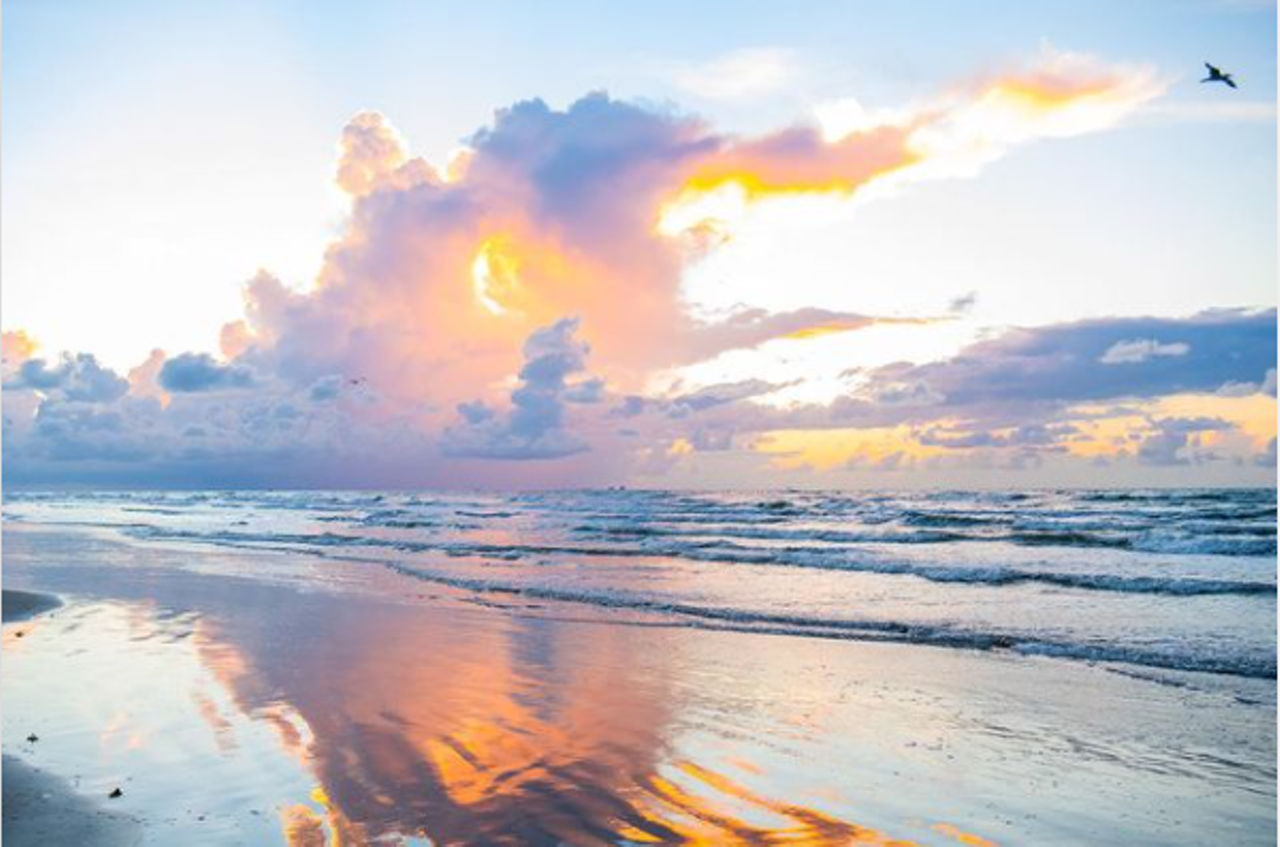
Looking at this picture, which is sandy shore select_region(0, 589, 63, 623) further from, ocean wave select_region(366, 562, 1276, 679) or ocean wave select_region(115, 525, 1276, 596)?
ocean wave select_region(115, 525, 1276, 596)

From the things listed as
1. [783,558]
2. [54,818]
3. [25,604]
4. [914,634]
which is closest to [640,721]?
[54,818]

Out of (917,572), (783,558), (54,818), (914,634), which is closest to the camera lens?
(54,818)

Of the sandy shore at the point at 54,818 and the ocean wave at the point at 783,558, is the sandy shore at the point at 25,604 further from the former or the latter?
the ocean wave at the point at 783,558

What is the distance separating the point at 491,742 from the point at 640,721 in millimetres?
1829

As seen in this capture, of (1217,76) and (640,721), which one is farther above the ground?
(1217,76)

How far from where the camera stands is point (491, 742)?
369 inches

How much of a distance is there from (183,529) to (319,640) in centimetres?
4687

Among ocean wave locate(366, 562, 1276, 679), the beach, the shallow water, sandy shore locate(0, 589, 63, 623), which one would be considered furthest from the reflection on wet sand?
the shallow water

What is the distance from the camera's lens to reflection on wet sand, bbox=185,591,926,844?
22.7ft

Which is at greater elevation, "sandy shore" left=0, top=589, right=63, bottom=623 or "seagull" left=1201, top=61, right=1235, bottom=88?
"seagull" left=1201, top=61, right=1235, bottom=88

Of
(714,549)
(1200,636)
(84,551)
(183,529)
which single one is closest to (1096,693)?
(1200,636)

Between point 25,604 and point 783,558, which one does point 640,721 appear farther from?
point 783,558

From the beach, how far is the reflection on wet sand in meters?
0.04

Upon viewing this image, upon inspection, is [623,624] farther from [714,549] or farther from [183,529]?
[183,529]
